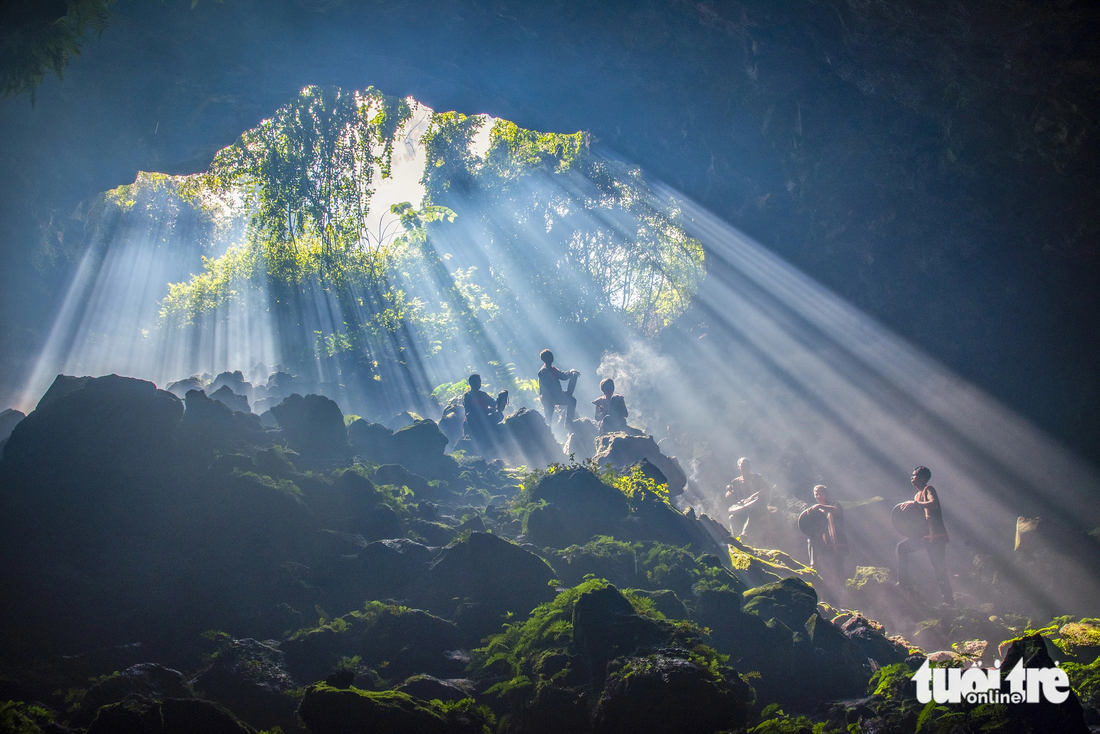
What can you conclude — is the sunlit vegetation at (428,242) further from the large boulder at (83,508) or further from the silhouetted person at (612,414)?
the large boulder at (83,508)

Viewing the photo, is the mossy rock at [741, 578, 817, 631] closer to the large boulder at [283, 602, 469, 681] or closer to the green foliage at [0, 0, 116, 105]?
the large boulder at [283, 602, 469, 681]

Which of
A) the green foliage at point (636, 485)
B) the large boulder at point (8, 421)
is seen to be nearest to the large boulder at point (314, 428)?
the green foliage at point (636, 485)

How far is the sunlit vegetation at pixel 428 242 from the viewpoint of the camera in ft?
87.6

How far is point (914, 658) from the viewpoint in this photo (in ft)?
23.6

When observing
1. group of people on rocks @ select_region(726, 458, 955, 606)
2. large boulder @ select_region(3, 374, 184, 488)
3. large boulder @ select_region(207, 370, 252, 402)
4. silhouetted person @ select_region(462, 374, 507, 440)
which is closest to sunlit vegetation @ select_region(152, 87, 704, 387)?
large boulder @ select_region(207, 370, 252, 402)

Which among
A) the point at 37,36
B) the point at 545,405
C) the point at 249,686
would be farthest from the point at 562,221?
the point at 249,686

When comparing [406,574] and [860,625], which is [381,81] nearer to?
[406,574]

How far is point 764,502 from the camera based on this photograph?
60.3ft

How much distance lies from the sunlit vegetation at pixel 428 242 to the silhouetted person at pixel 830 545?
1685cm

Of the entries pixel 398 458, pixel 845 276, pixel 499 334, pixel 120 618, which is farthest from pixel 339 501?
pixel 499 334

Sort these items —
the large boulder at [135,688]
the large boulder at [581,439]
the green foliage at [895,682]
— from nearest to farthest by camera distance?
the large boulder at [135,688], the green foliage at [895,682], the large boulder at [581,439]

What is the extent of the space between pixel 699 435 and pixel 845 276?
9573 millimetres

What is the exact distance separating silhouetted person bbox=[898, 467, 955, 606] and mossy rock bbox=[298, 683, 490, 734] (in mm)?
12258

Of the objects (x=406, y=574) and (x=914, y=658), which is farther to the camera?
(x=406, y=574)
